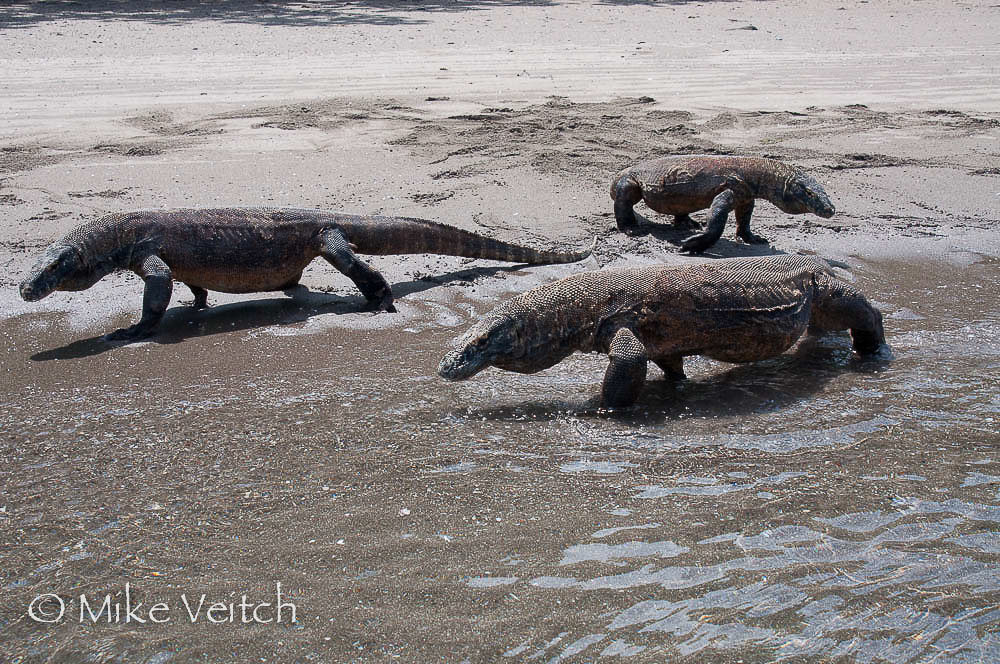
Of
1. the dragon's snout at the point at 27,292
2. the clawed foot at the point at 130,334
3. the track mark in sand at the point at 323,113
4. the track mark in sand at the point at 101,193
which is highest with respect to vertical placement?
the track mark in sand at the point at 323,113

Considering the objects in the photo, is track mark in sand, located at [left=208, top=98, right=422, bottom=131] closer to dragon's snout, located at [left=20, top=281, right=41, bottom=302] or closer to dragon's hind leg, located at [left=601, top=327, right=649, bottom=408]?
dragon's snout, located at [left=20, top=281, right=41, bottom=302]

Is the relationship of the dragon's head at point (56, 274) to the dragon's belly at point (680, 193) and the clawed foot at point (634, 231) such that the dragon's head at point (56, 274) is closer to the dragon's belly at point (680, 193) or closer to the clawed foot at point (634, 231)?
the clawed foot at point (634, 231)

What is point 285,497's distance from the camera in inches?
155

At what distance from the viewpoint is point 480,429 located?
4566 millimetres

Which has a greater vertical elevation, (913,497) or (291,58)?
(291,58)

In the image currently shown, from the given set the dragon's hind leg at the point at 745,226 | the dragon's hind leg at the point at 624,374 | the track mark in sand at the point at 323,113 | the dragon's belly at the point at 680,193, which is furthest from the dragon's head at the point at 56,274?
the dragon's hind leg at the point at 745,226

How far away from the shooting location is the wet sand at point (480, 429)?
125 inches

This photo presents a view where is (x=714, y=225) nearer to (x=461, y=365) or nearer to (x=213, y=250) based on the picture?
(x=461, y=365)

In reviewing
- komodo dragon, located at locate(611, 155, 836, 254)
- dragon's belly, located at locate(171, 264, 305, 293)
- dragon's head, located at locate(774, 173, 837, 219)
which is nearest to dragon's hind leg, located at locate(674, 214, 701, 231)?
komodo dragon, located at locate(611, 155, 836, 254)

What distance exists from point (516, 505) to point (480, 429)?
0.78m

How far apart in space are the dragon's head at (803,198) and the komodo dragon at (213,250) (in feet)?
9.57

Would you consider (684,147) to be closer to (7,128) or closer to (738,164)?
(738,164)

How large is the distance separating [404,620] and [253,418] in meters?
1.97

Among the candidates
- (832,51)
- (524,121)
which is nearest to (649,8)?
(832,51)
